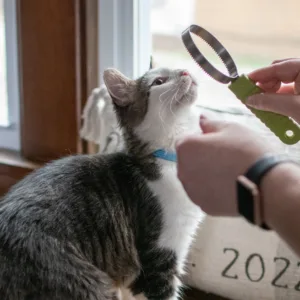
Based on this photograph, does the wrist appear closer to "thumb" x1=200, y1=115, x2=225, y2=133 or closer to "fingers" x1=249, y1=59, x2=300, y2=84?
"thumb" x1=200, y1=115, x2=225, y2=133

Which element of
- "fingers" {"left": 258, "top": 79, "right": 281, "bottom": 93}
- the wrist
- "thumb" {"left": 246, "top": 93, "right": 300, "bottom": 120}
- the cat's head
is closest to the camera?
the wrist

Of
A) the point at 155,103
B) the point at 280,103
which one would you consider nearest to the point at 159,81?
the point at 155,103

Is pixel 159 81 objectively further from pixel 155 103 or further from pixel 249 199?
pixel 249 199

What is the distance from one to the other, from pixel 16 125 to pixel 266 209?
51.7 inches

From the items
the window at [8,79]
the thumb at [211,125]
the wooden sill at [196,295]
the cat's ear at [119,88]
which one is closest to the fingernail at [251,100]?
the thumb at [211,125]

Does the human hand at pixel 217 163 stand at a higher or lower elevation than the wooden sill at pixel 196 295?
higher

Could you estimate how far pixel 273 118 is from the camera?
97cm

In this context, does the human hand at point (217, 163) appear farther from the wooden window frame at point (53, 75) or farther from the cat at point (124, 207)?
the wooden window frame at point (53, 75)

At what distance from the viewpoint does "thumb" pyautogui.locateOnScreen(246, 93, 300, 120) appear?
0.93 m

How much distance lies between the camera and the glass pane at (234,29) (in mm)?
1435

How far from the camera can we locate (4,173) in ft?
5.71

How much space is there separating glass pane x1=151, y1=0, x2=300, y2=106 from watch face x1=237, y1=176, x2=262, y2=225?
74 cm

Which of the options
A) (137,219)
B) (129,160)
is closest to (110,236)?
(137,219)

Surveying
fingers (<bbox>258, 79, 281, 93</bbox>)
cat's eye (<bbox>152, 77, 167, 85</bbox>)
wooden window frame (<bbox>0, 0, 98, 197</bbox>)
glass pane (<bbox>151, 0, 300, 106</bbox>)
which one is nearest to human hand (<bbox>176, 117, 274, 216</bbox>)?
fingers (<bbox>258, 79, 281, 93</bbox>)
